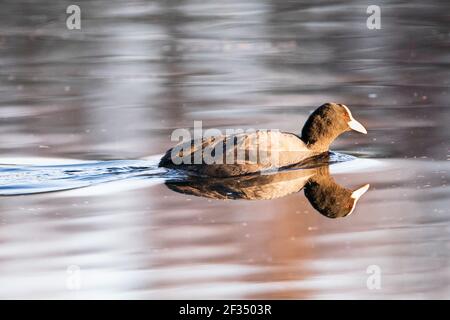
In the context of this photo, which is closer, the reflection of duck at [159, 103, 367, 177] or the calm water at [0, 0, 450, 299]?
the calm water at [0, 0, 450, 299]

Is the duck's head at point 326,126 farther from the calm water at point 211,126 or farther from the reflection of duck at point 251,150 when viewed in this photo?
the calm water at point 211,126

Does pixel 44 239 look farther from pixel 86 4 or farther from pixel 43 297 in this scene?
pixel 86 4

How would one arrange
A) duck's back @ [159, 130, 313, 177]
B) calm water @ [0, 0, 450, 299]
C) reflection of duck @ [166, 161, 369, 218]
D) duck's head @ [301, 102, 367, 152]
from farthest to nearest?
duck's head @ [301, 102, 367, 152] < duck's back @ [159, 130, 313, 177] < reflection of duck @ [166, 161, 369, 218] < calm water @ [0, 0, 450, 299]

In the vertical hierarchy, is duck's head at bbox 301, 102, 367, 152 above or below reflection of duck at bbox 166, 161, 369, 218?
above

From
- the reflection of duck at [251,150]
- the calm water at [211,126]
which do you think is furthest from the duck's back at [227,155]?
the calm water at [211,126]

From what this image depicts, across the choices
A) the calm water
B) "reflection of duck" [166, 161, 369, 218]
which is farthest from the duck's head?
"reflection of duck" [166, 161, 369, 218]

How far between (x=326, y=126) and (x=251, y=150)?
3.34 feet

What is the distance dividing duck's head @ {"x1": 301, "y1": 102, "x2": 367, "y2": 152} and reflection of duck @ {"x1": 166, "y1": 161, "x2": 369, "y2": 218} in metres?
0.51

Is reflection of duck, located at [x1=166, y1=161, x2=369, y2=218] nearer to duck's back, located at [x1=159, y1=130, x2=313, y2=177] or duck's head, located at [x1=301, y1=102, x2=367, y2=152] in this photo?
duck's back, located at [x1=159, y1=130, x2=313, y2=177]

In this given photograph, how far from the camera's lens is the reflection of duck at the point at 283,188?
8828mm

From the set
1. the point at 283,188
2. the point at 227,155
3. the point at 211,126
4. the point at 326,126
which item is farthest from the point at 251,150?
the point at 211,126

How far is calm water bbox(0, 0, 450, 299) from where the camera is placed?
7.13m

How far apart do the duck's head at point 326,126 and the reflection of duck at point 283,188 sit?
51cm

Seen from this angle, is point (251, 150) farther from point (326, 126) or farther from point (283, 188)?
point (326, 126)
